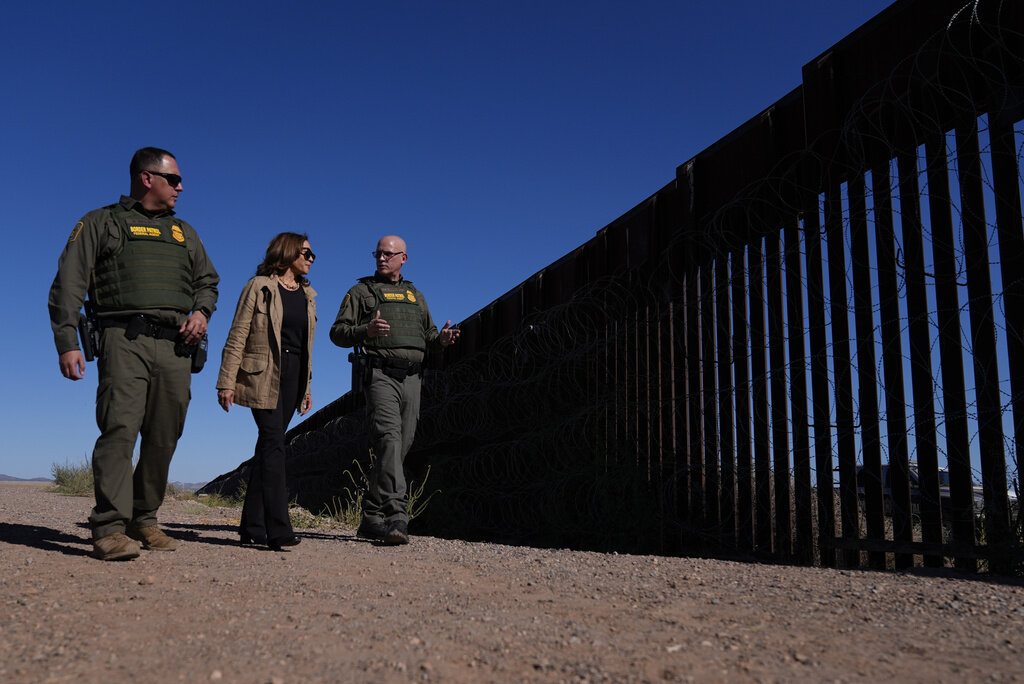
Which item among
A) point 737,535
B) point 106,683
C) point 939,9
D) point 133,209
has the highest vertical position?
point 939,9

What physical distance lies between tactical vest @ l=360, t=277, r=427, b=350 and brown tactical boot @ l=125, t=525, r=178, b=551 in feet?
Result: 5.88

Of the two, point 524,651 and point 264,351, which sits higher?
point 264,351

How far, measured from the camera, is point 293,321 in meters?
4.93

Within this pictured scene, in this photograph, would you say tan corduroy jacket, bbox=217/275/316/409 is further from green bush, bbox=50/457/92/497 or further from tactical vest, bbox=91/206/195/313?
green bush, bbox=50/457/92/497

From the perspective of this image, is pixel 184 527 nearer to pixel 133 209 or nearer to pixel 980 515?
A: pixel 133 209

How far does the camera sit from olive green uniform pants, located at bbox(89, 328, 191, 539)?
402 cm

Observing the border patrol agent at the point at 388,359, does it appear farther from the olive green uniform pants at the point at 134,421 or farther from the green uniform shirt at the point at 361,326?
the olive green uniform pants at the point at 134,421

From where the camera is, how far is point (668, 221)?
20.4 ft

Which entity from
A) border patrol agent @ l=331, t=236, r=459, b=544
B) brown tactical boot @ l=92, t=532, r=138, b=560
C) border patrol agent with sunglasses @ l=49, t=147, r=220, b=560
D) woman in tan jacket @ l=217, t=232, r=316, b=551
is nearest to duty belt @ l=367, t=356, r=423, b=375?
border patrol agent @ l=331, t=236, r=459, b=544

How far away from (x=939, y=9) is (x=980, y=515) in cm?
257

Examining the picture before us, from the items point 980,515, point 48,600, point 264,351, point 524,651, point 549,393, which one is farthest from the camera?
point 549,393

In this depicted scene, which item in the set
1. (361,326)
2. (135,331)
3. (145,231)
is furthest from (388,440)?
(145,231)

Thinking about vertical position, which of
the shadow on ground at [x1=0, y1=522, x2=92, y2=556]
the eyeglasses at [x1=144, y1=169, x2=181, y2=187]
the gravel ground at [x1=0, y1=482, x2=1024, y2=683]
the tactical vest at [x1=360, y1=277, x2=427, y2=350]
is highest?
the eyeglasses at [x1=144, y1=169, x2=181, y2=187]

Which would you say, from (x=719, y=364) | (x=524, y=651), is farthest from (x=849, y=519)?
(x=524, y=651)
